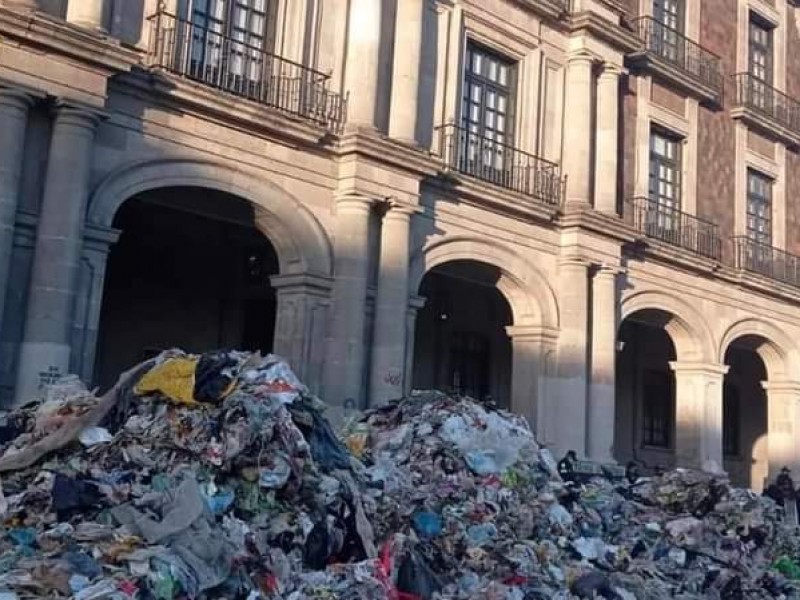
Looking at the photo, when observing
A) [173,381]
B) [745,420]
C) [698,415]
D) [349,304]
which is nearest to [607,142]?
[698,415]

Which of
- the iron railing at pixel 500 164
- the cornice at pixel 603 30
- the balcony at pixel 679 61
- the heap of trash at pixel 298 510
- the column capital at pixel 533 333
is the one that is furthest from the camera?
the balcony at pixel 679 61

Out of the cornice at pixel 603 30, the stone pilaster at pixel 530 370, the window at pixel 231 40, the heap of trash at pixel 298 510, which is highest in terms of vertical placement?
the cornice at pixel 603 30

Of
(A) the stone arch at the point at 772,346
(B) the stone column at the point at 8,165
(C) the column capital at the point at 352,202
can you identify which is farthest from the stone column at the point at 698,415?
(B) the stone column at the point at 8,165

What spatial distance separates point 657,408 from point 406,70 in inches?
451

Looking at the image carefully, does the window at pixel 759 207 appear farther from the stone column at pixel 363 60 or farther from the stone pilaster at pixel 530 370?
the stone column at pixel 363 60

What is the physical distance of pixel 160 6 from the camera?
12.0 m

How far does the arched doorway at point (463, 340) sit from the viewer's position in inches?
730

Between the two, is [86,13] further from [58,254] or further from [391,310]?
[391,310]

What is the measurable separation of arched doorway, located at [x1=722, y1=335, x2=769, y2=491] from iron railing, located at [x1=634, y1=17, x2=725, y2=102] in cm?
691

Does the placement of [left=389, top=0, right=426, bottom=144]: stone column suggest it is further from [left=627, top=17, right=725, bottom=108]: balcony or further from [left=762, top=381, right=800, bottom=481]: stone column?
[left=762, top=381, right=800, bottom=481]: stone column

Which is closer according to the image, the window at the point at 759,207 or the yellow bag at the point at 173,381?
the yellow bag at the point at 173,381

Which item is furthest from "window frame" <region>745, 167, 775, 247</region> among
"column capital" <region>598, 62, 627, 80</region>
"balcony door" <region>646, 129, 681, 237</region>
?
"column capital" <region>598, 62, 627, 80</region>

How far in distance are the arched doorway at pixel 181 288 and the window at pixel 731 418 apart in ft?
41.9

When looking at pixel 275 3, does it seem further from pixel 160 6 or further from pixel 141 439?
pixel 141 439
